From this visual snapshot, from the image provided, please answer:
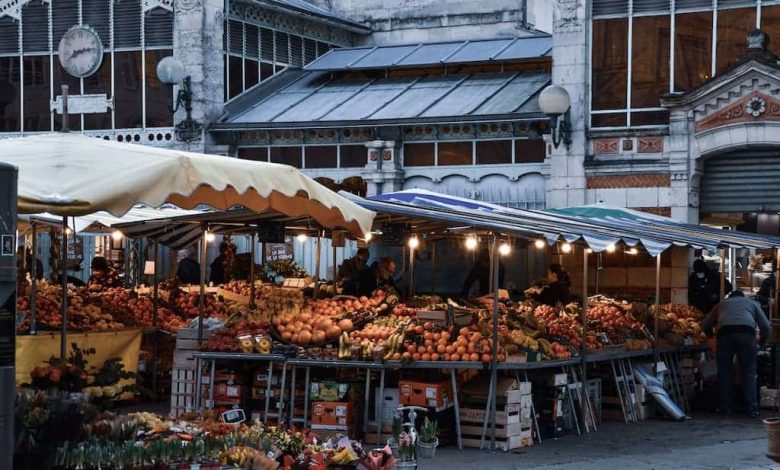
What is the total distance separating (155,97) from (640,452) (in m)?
18.6

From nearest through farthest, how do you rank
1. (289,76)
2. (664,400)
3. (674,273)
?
(664,400)
(674,273)
(289,76)

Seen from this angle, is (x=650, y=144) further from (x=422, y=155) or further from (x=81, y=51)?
(x=81, y=51)

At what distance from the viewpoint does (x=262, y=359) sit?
1515 cm

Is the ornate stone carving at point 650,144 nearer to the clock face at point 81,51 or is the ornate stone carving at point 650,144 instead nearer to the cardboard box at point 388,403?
the clock face at point 81,51

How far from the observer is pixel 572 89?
2733 centimetres

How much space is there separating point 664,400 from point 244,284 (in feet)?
27.4

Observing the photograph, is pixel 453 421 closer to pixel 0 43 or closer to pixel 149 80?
pixel 149 80

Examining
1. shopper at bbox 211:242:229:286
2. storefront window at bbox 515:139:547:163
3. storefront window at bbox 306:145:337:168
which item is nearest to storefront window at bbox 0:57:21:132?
storefront window at bbox 306:145:337:168

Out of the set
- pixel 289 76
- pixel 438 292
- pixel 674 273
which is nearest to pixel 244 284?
pixel 438 292

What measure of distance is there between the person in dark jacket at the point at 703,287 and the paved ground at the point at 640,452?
684 centimetres

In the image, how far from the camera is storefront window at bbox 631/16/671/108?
26672mm

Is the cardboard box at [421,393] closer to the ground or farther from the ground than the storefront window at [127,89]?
closer to the ground

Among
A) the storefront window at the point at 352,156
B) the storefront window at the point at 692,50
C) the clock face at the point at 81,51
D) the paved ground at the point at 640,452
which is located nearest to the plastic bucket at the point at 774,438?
the paved ground at the point at 640,452

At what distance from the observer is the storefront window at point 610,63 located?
1061 inches
